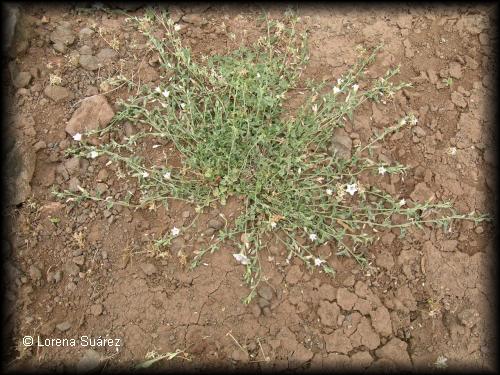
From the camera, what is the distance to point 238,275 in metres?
3.11

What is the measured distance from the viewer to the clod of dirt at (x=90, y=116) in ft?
11.3

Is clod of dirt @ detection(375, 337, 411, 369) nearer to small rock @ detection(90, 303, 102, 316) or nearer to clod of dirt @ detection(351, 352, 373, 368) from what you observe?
clod of dirt @ detection(351, 352, 373, 368)

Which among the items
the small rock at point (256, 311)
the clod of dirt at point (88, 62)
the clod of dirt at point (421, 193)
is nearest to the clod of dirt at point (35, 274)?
the small rock at point (256, 311)

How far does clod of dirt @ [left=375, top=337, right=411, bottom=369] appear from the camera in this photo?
2.98m

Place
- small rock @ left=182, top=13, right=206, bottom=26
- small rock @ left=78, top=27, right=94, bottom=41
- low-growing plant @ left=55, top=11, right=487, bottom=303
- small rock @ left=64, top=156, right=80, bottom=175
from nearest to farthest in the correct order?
low-growing plant @ left=55, top=11, right=487, bottom=303 < small rock @ left=64, top=156, right=80, bottom=175 < small rock @ left=78, top=27, right=94, bottom=41 < small rock @ left=182, top=13, right=206, bottom=26

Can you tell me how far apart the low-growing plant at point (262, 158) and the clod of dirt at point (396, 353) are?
1.90ft

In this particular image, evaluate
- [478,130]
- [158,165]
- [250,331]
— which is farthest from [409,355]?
[158,165]

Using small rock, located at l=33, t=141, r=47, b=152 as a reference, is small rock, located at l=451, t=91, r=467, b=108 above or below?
above

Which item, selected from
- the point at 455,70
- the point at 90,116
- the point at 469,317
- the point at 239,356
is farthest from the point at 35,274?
the point at 455,70

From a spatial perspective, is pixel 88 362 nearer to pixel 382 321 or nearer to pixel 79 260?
pixel 79 260

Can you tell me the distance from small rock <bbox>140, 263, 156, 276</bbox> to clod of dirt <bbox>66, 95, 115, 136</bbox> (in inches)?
44.0

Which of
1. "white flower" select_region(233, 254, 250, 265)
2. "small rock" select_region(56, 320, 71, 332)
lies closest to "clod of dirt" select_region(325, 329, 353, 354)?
"white flower" select_region(233, 254, 250, 265)

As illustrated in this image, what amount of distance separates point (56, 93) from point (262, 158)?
169 cm

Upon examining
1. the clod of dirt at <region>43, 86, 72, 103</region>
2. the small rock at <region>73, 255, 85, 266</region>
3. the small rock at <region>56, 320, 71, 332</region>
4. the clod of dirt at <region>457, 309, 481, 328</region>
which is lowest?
the small rock at <region>56, 320, 71, 332</region>
